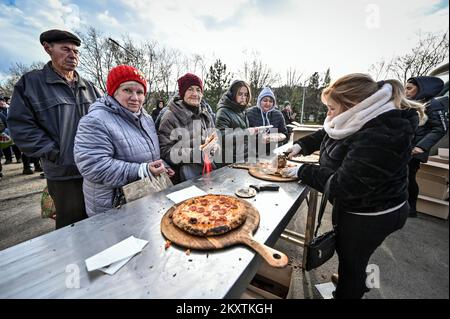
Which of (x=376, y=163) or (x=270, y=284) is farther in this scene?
(x=270, y=284)

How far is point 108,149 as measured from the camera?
4.86 ft

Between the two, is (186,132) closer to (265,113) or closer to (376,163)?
(376,163)

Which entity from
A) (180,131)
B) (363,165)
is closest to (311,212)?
(363,165)

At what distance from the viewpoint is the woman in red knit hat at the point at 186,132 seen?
2.13 meters

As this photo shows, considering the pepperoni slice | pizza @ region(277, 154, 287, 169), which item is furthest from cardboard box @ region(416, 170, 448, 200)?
the pepperoni slice

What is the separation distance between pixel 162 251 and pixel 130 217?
1.42 feet

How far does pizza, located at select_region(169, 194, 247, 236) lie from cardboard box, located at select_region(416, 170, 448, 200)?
3817 millimetres

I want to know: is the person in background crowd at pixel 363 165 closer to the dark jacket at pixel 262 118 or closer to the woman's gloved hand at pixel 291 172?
the woman's gloved hand at pixel 291 172

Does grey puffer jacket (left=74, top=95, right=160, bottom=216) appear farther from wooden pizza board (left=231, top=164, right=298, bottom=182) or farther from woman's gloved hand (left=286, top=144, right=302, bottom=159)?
woman's gloved hand (left=286, top=144, right=302, bottom=159)

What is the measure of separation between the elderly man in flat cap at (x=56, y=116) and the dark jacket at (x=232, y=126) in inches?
64.0

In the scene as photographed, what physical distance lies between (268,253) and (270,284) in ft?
3.54

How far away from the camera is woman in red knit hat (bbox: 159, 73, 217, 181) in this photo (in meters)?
2.13

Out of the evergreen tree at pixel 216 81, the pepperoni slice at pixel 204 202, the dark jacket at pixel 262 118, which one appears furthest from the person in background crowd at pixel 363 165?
the evergreen tree at pixel 216 81
